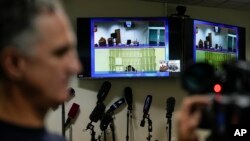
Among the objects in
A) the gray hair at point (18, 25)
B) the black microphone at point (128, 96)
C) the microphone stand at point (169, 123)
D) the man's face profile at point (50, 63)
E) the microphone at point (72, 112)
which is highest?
the gray hair at point (18, 25)

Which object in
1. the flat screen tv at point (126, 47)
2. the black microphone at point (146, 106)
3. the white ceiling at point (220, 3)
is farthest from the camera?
the white ceiling at point (220, 3)

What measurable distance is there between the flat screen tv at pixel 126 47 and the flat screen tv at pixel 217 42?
1.34 ft

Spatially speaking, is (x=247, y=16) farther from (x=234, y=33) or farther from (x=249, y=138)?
(x=249, y=138)

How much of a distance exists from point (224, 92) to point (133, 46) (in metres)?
3.77

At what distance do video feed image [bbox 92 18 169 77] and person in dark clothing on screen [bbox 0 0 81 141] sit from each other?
363 cm

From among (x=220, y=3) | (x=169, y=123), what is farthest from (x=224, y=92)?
(x=220, y=3)

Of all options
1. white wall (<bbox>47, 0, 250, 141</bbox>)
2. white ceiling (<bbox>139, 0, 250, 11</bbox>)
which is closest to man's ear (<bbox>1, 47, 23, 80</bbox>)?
white wall (<bbox>47, 0, 250, 141</bbox>)

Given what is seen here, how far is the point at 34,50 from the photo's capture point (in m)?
0.78

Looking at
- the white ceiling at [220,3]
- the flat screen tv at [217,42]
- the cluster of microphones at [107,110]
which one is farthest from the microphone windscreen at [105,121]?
the white ceiling at [220,3]

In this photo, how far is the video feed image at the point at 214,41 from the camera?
15.3 ft

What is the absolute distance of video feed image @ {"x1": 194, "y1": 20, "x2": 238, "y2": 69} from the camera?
4.66 metres

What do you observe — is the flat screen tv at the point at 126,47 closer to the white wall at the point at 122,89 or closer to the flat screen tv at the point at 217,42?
the white wall at the point at 122,89

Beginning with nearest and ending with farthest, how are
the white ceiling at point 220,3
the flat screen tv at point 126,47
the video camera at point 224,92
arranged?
the video camera at point 224,92, the flat screen tv at point 126,47, the white ceiling at point 220,3

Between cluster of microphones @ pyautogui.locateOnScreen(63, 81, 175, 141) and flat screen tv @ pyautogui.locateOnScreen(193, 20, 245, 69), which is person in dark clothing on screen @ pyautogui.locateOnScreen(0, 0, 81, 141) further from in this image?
flat screen tv @ pyautogui.locateOnScreen(193, 20, 245, 69)
